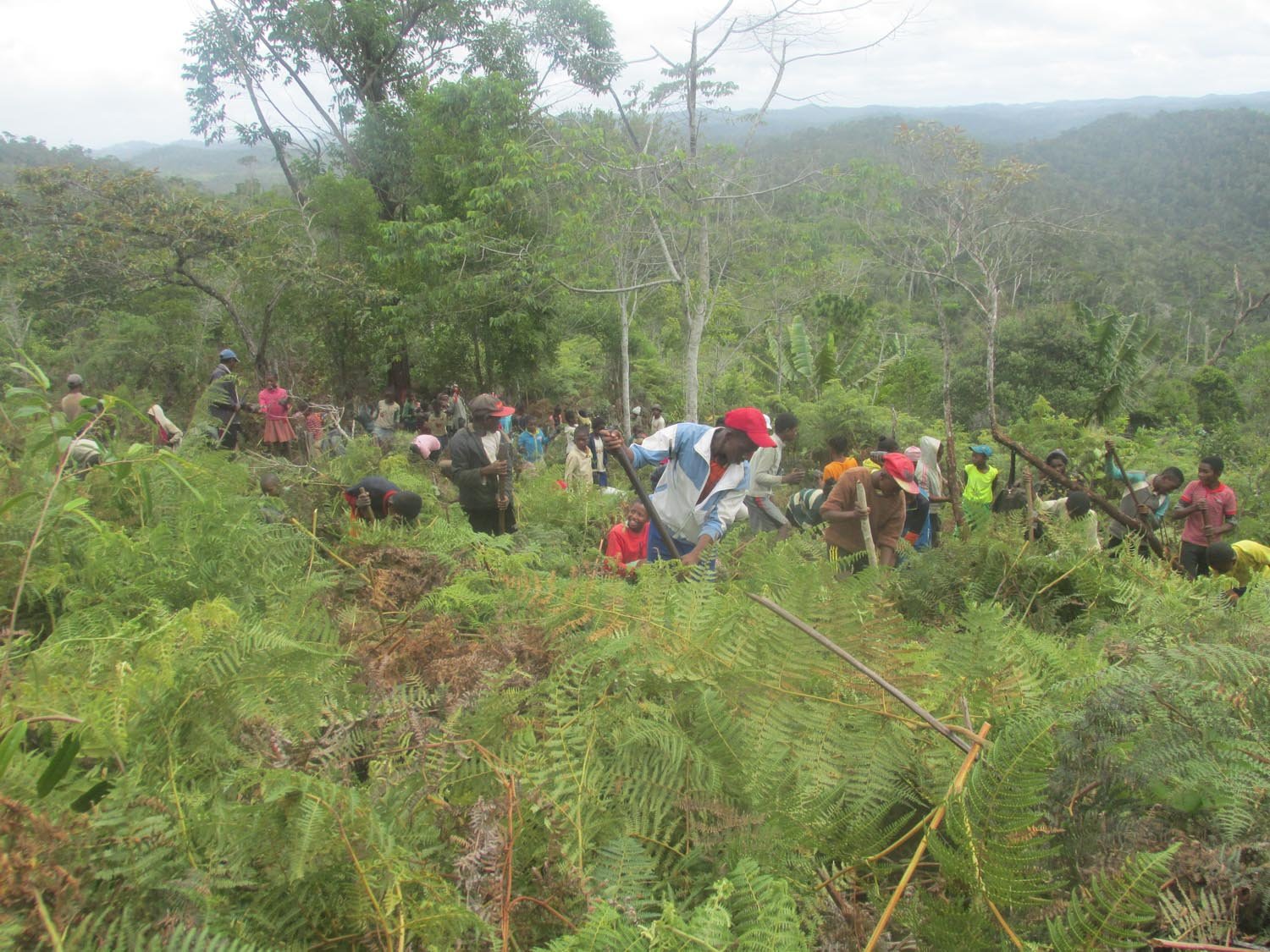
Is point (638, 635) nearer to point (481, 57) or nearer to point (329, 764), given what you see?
point (329, 764)

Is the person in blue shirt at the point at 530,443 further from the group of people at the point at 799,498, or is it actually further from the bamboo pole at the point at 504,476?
the bamboo pole at the point at 504,476

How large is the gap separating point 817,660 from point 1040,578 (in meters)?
3.17

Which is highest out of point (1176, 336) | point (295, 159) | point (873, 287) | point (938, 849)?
point (295, 159)

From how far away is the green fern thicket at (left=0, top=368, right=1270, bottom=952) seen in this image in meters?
1.14

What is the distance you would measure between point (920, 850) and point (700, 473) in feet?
11.1

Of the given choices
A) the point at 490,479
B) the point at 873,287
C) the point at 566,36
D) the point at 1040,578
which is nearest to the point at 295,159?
the point at 566,36

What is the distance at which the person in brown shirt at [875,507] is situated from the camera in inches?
213

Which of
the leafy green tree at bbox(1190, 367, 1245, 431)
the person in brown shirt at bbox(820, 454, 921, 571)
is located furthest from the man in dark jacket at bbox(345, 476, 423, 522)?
the leafy green tree at bbox(1190, 367, 1245, 431)

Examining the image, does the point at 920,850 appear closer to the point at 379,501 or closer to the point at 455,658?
the point at 455,658

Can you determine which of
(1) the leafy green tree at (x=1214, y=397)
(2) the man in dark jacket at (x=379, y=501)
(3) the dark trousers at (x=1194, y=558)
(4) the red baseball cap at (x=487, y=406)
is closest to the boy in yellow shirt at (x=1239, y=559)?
(3) the dark trousers at (x=1194, y=558)

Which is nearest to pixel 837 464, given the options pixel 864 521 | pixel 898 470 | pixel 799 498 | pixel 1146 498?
pixel 799 498

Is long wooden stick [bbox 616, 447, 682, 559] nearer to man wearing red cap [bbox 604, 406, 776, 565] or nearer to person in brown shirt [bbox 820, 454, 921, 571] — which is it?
man wearing red cap [bbox 604, 406, 776, 565]

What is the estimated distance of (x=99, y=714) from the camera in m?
1.33

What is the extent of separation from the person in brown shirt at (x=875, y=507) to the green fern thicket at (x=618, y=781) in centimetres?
307
